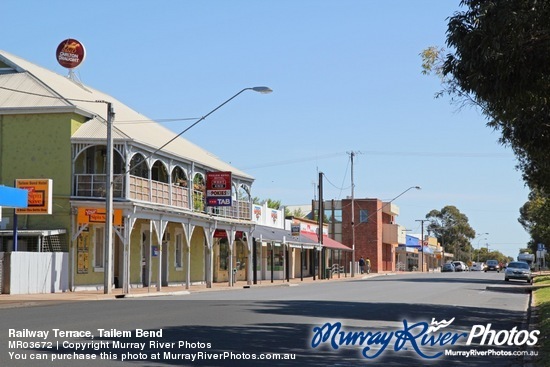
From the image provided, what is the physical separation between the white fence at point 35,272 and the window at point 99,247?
2672mm

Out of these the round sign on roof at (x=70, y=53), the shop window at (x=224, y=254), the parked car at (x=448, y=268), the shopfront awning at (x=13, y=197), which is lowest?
the parked car at (x=448, y=268)

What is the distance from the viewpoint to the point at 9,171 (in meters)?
35.3

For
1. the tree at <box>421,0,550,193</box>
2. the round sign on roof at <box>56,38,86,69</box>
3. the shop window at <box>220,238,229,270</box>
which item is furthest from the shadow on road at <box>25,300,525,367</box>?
the shop window at <box>220,238,229,270</box>

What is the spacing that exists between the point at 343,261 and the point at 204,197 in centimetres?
4314

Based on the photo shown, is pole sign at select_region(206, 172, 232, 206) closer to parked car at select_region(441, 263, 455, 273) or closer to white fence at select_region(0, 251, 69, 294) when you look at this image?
white fence at select_region(0, 251, 69, 294)

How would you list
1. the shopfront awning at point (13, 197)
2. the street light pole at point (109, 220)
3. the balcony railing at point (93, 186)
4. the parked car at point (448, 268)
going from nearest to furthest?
the shopfront awning at point (13, 197)
the street light pole at point (109, 220)
the balcony railing at point (93, 186)
the parked car at point (448, 268)

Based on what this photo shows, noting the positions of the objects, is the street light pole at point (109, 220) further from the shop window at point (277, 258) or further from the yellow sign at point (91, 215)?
the shop window at point (277, 258)

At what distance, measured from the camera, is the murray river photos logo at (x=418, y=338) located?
45.3 ft

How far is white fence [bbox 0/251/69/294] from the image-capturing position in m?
30.0

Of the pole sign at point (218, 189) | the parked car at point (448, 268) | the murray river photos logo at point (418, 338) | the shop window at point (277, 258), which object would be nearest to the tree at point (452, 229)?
the parked car at point (448, 268)

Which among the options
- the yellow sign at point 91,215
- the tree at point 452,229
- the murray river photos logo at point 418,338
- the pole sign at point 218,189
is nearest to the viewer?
the murray river photos logo at point 418,338

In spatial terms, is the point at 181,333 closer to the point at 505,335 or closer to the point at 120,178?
the point at 505,335

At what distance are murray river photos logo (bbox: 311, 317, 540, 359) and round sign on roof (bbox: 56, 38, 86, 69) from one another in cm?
2719

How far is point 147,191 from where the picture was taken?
121 feet
